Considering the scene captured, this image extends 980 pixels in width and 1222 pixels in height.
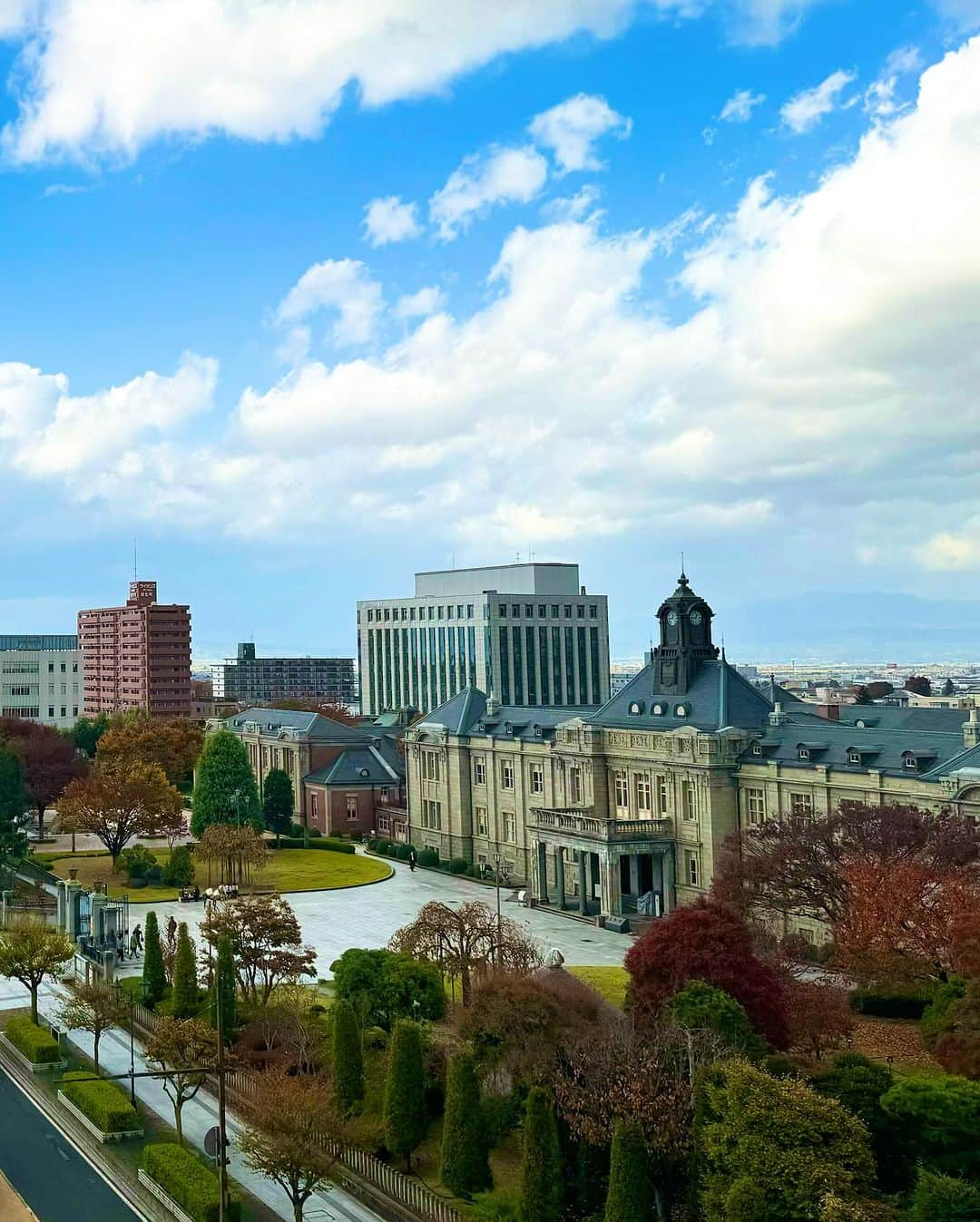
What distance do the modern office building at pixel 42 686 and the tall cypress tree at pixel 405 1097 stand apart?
473ft

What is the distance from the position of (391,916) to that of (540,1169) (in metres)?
47.0

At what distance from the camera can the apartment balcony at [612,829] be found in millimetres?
77438

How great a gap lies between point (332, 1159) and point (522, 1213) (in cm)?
577

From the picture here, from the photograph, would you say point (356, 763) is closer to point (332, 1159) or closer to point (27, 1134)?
point (27, 1134)

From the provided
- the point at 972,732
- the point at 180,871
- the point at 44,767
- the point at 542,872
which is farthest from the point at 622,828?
the point at 44,767

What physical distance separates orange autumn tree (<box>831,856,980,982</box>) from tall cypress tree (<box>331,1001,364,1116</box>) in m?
17.9

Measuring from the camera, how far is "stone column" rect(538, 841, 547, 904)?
84812mm

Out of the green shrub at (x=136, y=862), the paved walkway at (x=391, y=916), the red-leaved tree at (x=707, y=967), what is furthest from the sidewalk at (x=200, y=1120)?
the green shrub at (x=136, y=862)

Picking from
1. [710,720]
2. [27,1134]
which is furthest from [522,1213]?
[710,720]

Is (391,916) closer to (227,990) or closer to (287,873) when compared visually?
(287,873)

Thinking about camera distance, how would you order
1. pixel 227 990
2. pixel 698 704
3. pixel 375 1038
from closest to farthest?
1. pixel 375 1038
2. pixel 227 990
3. pixel 698 704

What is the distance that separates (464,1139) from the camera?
1458 inches

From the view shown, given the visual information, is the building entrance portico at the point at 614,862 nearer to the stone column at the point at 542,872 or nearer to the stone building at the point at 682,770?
the stone building at the point at 682,770

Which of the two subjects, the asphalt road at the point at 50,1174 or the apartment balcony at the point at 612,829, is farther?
the apartment balcony at the point at 612,829
